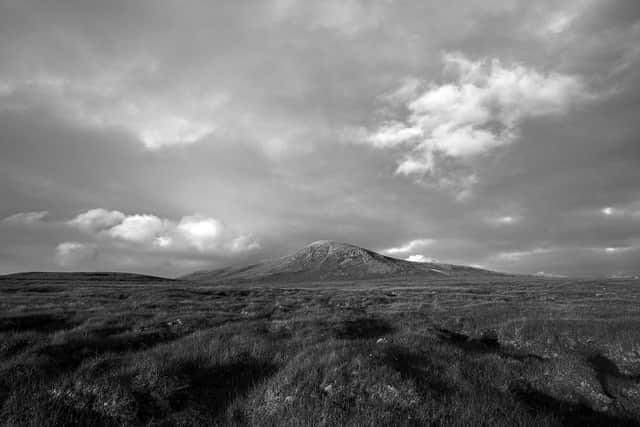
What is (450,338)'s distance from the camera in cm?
1385

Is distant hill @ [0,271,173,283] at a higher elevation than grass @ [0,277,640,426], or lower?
lower

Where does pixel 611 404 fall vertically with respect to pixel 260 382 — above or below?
below

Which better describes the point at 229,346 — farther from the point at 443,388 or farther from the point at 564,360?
the point at 564,360

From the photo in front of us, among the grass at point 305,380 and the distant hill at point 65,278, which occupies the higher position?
the grass at point 305,380

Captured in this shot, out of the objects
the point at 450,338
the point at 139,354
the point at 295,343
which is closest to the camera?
the point at 139,354

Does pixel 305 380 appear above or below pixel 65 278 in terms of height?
above

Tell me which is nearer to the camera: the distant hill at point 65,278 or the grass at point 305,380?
the grass at point 305,380

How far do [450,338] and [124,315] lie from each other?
1646cm

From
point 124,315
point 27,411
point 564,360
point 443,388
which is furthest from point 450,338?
point 124,315

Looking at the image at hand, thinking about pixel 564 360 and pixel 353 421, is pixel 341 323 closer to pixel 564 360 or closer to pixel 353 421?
pixel 564 360

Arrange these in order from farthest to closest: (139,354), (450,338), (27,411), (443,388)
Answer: (450,338) < (139,354) < (443,388) < (27,411)

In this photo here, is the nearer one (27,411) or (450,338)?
(27,411)

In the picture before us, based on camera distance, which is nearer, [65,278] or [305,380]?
[305,380]

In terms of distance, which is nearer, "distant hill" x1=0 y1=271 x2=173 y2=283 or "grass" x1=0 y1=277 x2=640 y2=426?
"grass" x1=0 y1=277 x2=640 y2=426
